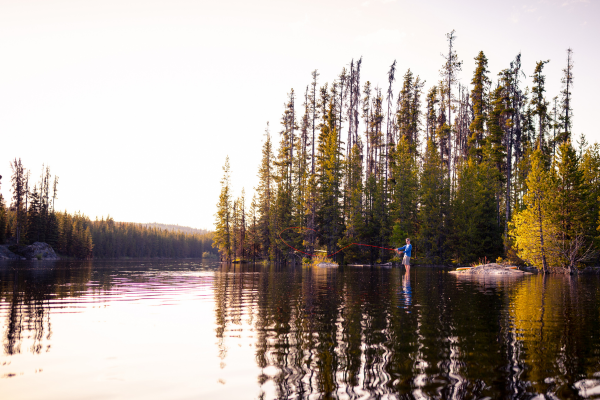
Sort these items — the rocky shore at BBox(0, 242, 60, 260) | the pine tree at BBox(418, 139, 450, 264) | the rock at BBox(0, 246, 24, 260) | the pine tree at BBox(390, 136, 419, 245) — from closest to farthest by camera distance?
the pine tree at BBox(418, 139, 450, 264)
the pine tree at BBox(390, 136, 419, 245)
the rock at BBox(0, 246, 24, 260)
the rocky shore at BBox(0, 242, 60, 260)

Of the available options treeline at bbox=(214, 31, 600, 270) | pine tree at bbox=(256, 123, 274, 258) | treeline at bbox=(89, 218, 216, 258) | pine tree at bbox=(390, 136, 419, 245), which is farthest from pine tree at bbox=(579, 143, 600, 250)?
treeline at bbox=(89, 218, 216, 258)

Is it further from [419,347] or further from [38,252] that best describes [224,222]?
[419,347]

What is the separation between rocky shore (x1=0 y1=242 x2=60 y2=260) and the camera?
300ft

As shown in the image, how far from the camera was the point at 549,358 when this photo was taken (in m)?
7.41

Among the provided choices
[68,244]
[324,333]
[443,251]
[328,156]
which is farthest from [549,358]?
[68,244]

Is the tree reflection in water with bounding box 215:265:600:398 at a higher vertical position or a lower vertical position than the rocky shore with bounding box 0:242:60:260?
higher

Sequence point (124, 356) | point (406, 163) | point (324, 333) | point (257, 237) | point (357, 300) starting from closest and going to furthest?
point (124, 356) → point (324, 333) → point (357, 300) → point (406, 163) → point (257, 237)

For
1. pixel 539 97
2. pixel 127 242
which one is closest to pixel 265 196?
pixel 539 97

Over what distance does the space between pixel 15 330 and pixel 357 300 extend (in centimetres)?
1070

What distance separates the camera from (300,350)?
800cm

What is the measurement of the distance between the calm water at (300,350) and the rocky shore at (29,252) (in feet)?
307

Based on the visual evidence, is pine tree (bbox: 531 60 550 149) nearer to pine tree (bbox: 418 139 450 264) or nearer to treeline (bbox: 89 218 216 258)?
pine tree (bbox: 418 139 450 264)

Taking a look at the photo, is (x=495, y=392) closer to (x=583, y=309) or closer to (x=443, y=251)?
(x=583, y=309)

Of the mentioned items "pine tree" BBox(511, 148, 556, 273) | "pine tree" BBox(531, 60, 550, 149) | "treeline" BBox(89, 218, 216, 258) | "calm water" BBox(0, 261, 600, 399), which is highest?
"pine tree" BBox(531, 60, 550, 149)
